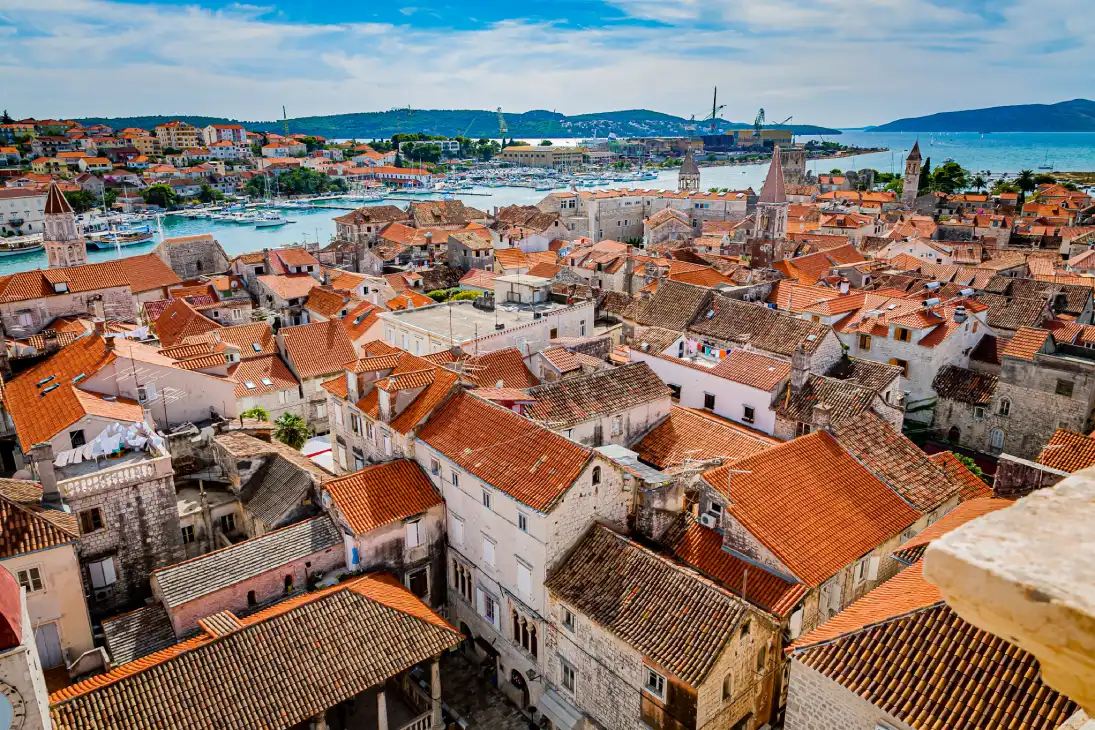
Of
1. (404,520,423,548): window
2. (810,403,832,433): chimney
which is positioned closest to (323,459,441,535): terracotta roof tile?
(404,520,423,548): window

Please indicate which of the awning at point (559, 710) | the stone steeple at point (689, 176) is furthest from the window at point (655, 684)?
the stone steeple at point (689, 176)

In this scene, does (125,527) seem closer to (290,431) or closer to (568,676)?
(290,431)

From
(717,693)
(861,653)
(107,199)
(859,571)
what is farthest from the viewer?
(107,199)

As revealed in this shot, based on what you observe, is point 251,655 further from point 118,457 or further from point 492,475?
point 118,457

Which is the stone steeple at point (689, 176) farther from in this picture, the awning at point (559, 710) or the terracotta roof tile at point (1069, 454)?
the awning at point (559, 710)

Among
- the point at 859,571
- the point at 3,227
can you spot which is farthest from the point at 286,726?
the point at 3,227

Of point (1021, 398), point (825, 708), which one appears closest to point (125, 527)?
point (825, 708)
